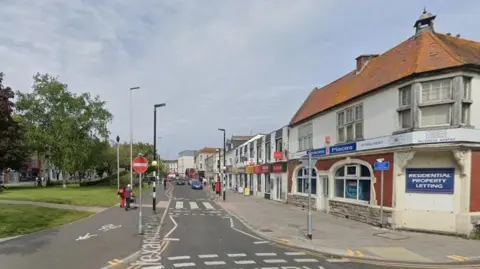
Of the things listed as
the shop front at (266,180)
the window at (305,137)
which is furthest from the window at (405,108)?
the shop front at (266,180)

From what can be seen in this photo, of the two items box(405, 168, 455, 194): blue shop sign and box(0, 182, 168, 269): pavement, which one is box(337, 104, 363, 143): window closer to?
box(405, 168, 455, 194): blue shop sign

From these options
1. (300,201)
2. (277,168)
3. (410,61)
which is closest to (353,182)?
(410,61)

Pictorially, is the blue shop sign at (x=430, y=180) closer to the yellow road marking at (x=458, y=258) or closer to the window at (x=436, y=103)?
the window at (x=436, y=103)

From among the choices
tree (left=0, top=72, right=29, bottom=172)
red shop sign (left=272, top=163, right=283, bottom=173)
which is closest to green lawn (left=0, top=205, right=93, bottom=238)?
red shop sign (left=272, top=163, right=283, bottom=173)

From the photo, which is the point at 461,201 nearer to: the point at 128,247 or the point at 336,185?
the point at 336,185

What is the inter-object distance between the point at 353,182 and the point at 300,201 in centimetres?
805

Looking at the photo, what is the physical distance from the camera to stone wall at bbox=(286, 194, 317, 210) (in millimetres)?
24820

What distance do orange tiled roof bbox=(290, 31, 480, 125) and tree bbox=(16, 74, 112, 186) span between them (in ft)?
114

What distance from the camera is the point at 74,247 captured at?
11422 millimetres

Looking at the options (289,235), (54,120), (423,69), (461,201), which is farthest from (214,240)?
(54,120)

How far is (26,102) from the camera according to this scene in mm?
47625

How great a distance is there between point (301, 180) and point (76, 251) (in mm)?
19603

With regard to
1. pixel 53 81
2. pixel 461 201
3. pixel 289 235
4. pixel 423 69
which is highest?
pixel 53 81

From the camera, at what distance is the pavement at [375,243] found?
10.7 meters
